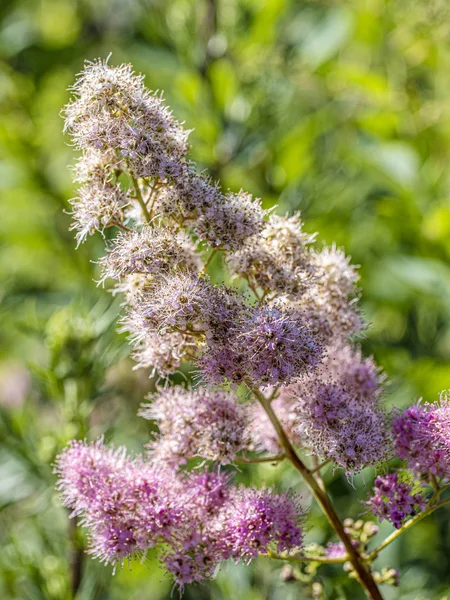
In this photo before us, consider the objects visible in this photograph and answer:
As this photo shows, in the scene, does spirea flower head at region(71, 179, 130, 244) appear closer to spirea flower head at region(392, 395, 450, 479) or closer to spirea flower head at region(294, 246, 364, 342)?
spirea flower head at region(294, 246, 364, 342)

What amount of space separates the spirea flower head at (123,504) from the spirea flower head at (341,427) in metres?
0.21

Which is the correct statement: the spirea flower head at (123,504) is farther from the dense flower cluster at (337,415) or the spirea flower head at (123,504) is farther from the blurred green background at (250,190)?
the blurred green background at (250,190)

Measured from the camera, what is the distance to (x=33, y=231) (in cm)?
258

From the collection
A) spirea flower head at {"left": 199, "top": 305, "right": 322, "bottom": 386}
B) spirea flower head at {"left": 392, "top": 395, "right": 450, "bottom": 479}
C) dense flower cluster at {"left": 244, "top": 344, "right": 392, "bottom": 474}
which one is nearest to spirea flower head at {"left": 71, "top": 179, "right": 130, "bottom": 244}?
spirea flower head at {"left": 199, "top": 305, "right": 322, "bottom": 386}

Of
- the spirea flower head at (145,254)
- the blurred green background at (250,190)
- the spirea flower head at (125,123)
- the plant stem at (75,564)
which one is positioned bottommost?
the plant stem at (75,564)

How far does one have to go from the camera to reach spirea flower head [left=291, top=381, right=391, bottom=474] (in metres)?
0.97

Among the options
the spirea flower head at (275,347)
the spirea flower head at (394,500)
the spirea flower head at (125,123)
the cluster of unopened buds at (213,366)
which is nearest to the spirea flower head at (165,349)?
the cluster of unopened buds at (213,366)

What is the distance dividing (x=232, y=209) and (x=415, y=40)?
1.85 metres

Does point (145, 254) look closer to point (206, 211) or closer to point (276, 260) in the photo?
point (206, 211)

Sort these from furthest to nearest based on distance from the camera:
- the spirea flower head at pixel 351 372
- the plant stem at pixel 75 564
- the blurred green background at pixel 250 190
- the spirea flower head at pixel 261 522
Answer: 1. the blurred green background at pixel 250 190
2. the plant stem at pixel 75 564
3. the spirea flower head at pixel 351 372
4. the spirea flower head at pixel 261 522

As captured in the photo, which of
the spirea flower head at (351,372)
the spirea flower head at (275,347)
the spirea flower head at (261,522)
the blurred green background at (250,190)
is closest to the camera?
the spirea flower head at (275,347)

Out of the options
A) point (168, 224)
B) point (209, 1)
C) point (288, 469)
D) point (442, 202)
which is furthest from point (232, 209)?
point (209, 1)

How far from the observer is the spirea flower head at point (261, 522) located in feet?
3.31

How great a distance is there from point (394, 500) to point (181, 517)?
0.29m
